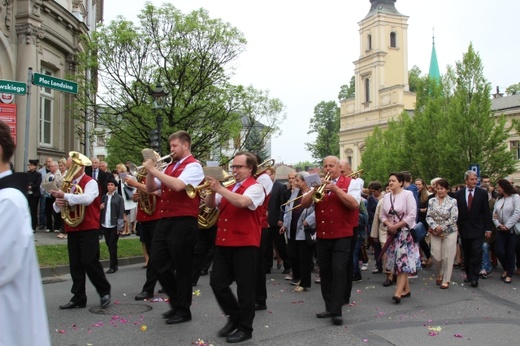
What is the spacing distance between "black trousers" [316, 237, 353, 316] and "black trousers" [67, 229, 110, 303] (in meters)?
2.96

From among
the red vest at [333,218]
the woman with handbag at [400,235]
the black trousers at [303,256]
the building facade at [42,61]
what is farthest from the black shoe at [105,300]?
the building facade at [42,61]

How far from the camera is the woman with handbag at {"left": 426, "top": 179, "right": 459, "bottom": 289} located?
9.55m

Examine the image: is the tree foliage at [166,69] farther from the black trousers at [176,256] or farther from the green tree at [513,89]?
the green tree at [513,89]

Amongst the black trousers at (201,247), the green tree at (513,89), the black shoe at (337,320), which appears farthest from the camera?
the green tree at (513,89)

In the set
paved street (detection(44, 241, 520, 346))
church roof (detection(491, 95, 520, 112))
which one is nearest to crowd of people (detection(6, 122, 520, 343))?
paved street (detection(44, 241, 520, 346))

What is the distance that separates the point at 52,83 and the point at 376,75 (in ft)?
228

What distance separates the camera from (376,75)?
76812mm

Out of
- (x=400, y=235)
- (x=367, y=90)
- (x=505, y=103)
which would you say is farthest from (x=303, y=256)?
(x=367, y=90)

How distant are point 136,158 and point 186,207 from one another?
1700 cm

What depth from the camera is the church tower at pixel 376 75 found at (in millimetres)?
75875

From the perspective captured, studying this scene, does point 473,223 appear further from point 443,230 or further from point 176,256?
point 176,256

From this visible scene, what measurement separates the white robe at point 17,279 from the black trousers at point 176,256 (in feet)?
11.5

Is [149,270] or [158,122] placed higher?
[158,122]

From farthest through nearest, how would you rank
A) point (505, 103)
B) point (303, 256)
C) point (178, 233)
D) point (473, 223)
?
1. point (505, 103)
2. point (473, 223)
3. point (303, 256)
4. point (178, 233)
